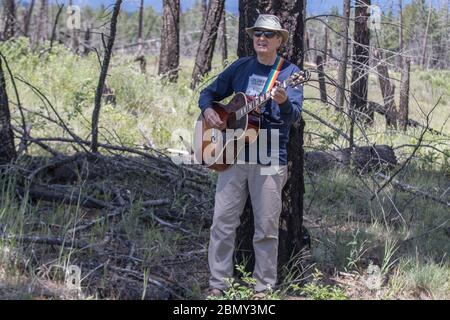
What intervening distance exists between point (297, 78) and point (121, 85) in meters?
8.88

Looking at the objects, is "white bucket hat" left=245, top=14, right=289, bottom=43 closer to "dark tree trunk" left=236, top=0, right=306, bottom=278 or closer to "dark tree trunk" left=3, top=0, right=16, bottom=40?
"dark tree trunk" left=236, top=0, right=306, bottom=278

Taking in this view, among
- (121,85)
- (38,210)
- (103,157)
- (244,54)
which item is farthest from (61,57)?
(244,54)

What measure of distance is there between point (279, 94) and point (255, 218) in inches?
40.0

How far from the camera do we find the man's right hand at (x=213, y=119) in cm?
491

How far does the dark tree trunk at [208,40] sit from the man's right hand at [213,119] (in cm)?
1052

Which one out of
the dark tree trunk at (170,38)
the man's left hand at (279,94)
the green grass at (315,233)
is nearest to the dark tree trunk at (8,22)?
the dark tree trunk at (170,38)

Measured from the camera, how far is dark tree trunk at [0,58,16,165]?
6.39 meters

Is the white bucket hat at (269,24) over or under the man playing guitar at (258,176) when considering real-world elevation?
over

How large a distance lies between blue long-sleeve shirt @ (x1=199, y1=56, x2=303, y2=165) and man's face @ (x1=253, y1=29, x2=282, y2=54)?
0.42 feet

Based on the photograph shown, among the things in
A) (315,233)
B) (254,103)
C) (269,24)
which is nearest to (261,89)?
(254,103)

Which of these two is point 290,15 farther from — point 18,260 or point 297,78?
point 18,260

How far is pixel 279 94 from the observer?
4398 mm

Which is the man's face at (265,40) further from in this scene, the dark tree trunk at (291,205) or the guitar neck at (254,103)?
the dark tree trunk at (291,205)

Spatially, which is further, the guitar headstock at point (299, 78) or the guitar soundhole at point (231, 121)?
the guitar soundhole at point (231, 121)
